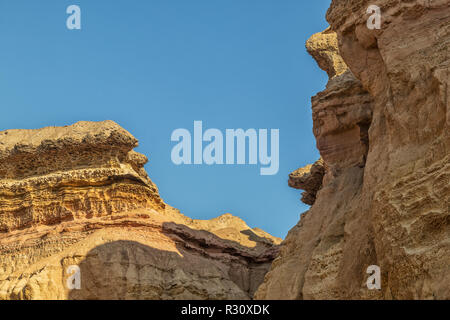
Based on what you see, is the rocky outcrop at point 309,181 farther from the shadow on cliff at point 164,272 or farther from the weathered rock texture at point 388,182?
Answer: the weathered rock texture at point 388,182

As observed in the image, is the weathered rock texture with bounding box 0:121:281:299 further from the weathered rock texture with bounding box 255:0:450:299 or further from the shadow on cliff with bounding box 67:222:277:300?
the weathered rock texture with bounding box 255:0:450:299

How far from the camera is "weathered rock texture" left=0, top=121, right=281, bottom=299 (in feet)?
121

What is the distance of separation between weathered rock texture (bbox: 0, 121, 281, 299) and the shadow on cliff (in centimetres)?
6

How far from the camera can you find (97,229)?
4022 centimetres

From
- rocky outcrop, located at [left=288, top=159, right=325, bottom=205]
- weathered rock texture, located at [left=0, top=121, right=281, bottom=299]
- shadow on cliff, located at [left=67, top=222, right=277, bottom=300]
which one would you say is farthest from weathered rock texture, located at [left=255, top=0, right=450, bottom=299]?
rocky outcrop, located at [left=288, top=159, right=325, bottom=205]

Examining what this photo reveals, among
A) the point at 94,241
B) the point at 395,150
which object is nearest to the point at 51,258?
the point at 94,241

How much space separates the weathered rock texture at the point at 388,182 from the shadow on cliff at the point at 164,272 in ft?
37.8

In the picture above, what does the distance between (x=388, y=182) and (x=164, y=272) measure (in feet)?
69.8

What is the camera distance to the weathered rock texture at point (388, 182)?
1800 centimetres

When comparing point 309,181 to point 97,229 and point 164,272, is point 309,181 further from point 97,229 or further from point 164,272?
point 97,229

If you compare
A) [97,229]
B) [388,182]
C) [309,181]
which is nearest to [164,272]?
[97,229]

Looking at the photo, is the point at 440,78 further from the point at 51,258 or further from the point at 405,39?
the point at 51,258
